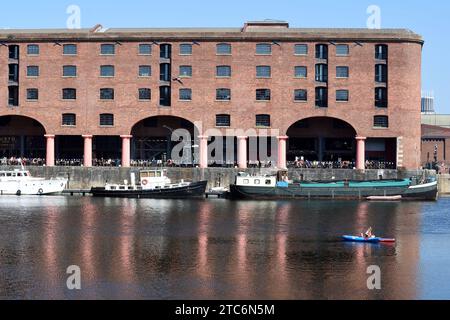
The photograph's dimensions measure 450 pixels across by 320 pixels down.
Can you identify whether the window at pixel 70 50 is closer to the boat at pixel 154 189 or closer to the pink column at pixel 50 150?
the pink column at pixel 50 150

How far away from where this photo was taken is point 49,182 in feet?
325

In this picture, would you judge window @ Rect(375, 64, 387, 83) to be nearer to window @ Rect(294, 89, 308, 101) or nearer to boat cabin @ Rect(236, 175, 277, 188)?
window @ Rect(294, 89, 308, 101)

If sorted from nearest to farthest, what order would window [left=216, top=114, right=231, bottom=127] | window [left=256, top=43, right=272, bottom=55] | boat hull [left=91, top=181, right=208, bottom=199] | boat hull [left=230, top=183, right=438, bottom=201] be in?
boat hull [left=230, top=183, right=438, bottom=201] < boat hull [left=91, top=181, right=208, bottom=199] < window [left=256, top=43, right=272, bottom=55] < window [left=216, top=114, right=231, bottom=127]

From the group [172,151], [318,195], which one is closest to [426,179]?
[318,195]

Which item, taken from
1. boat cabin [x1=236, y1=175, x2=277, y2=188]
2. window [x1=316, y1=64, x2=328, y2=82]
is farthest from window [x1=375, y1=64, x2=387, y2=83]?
boat cabin [x1=236, y1=175, x2=277, y2=188]

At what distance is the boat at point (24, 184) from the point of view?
98.8 m

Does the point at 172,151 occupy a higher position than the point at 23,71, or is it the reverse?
the point at 23,71

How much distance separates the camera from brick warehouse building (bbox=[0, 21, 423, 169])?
10319cm

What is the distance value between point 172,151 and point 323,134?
21.2m

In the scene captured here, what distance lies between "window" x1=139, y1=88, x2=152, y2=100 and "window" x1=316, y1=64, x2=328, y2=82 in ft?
72.9

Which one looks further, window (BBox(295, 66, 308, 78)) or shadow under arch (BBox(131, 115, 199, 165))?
shadow under arch (BBox(131, 115, 199, 165))
